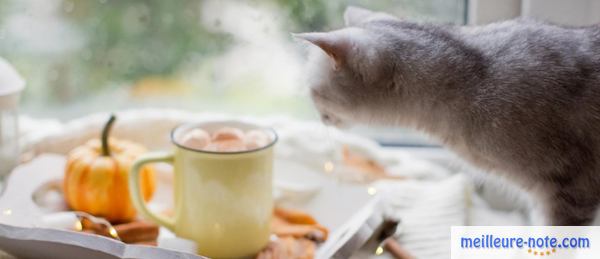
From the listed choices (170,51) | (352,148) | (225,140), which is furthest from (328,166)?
(170,51)

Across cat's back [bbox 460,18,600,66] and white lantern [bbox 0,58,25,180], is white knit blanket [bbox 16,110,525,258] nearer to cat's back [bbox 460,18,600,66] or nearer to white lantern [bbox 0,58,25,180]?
white lantern [bbox 0,58,25,180]

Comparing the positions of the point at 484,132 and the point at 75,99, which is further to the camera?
the point at 75,99

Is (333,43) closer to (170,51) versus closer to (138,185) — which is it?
(138,185)

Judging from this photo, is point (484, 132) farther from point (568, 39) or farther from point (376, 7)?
point (376, 7)

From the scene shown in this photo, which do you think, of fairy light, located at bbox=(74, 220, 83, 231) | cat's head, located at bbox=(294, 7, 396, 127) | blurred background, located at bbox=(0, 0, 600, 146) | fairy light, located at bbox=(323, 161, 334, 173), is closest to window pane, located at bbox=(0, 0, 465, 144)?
blurred background, located at bbox=(0, 0, 600, 146)

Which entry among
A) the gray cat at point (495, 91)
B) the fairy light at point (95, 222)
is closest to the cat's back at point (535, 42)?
the gray cat at point (495, 91)

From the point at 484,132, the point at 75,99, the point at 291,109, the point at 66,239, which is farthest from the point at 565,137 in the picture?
the point at 75,99
